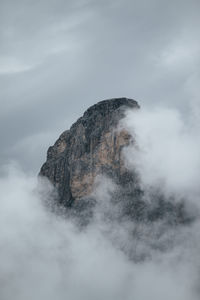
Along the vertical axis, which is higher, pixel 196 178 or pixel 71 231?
pixel 196 178

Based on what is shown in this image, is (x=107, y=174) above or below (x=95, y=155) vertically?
below

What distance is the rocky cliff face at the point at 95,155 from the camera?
18425 centimetres

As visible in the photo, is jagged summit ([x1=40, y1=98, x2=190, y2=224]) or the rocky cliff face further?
the rocky cliff face

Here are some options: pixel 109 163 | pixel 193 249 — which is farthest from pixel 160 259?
pixel 109 163

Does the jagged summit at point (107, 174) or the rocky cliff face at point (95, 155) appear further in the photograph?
the rocky cliff face at point (95, 155)

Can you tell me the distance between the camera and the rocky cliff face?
184250 millimetres

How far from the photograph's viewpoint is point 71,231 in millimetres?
192500

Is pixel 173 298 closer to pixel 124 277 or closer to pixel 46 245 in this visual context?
pixel 124 277

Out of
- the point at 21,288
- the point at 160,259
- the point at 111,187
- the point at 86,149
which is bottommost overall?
the point at 21,288

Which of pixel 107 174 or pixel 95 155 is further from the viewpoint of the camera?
pixel 95 155

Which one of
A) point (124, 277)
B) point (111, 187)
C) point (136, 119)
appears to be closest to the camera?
point (124, 277)

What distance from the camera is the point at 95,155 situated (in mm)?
188875

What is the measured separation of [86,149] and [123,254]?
4655 cm

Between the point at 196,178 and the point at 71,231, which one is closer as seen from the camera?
the point at 196,178
